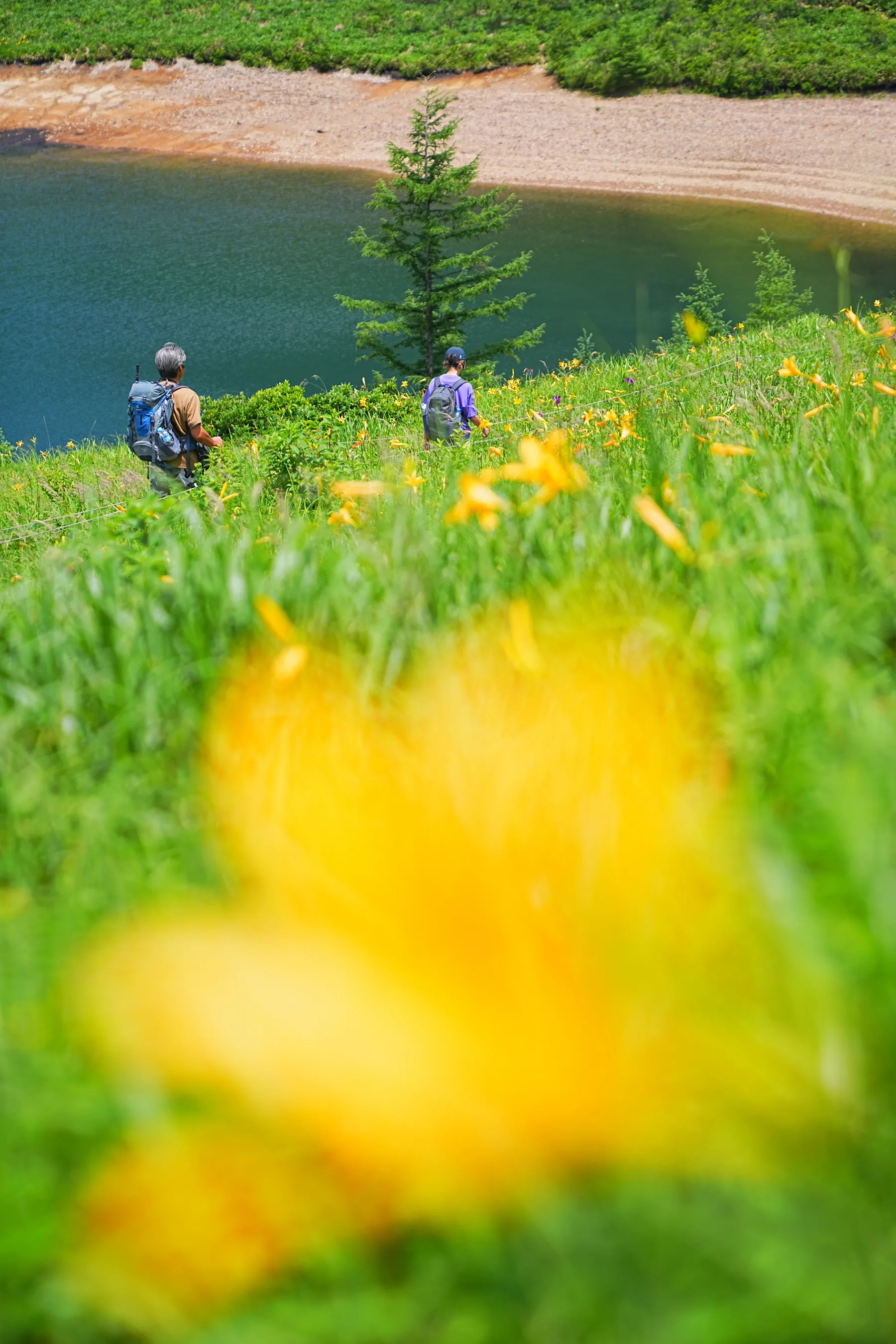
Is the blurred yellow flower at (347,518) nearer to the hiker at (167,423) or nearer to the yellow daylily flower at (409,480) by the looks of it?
the yellow daylily flower at (409,480)

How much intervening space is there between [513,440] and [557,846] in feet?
12.2

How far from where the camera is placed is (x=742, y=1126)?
77cm

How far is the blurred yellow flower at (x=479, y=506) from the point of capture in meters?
1.63

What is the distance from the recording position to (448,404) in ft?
27.3

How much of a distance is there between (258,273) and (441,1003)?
1178 inches

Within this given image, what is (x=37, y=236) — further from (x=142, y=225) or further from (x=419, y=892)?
(x=419, y=892)

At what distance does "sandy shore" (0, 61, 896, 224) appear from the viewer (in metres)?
31.2

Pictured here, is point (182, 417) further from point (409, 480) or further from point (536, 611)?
point (536, 611)

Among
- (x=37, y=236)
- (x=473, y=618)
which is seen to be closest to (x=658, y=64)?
(x=37, y=236)

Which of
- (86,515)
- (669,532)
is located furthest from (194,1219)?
(86,515)

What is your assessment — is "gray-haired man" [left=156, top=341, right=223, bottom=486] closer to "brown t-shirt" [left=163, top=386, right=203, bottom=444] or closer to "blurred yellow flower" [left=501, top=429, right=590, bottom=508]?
"brown t-shirt" [left=163, top=386, right=203, bottom=444]

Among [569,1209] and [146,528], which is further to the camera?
[146,528]


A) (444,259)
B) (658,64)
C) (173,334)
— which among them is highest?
(658,64)

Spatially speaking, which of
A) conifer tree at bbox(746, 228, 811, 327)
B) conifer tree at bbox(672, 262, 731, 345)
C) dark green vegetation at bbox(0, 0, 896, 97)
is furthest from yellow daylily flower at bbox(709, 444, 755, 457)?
dark green vegetation at bbox(0, 0, 896, 97)
